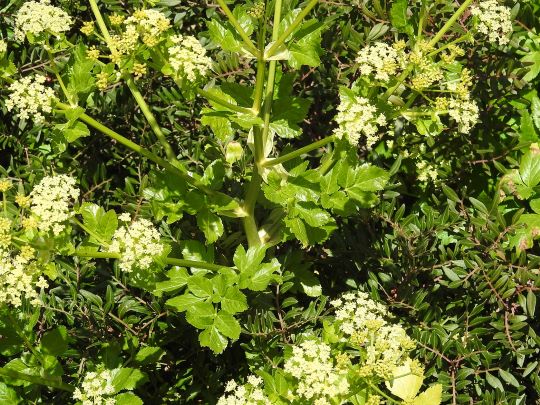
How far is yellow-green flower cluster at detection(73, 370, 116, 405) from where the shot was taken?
276 cm

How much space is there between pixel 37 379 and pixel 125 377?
349 mm

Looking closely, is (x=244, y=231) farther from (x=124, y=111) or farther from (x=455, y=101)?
(x=455, y=101)

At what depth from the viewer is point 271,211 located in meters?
3.50

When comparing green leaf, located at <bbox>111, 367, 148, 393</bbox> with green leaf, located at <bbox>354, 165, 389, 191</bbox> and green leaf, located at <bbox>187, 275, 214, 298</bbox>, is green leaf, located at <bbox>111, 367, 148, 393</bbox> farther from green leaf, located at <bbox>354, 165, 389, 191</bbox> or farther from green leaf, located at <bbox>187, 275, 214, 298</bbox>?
green leaf, located at <bbox>354, 165, 389, 191</bbox>

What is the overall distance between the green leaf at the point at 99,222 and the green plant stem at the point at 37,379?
632 mm

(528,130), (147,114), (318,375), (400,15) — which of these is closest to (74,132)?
(147,114)

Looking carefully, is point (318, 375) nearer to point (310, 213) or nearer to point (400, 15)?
point (310, 213)

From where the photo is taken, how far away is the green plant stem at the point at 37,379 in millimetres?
2830

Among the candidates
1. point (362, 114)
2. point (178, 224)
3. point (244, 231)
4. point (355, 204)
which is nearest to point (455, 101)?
point (362, 114)

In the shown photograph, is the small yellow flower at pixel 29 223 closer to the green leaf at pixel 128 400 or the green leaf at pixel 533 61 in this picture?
the green leaf at pixel 128 400

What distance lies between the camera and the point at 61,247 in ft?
8.28

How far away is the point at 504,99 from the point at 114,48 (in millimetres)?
2059

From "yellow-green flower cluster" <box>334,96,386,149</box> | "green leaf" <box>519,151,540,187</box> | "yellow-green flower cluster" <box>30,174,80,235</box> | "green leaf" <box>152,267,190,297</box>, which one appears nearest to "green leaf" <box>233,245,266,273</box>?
"green leaf" <box>152,267,190,297</box>

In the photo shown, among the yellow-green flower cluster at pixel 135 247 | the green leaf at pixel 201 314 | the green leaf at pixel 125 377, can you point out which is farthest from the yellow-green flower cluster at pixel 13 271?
the green leaf at pixel 125 377
